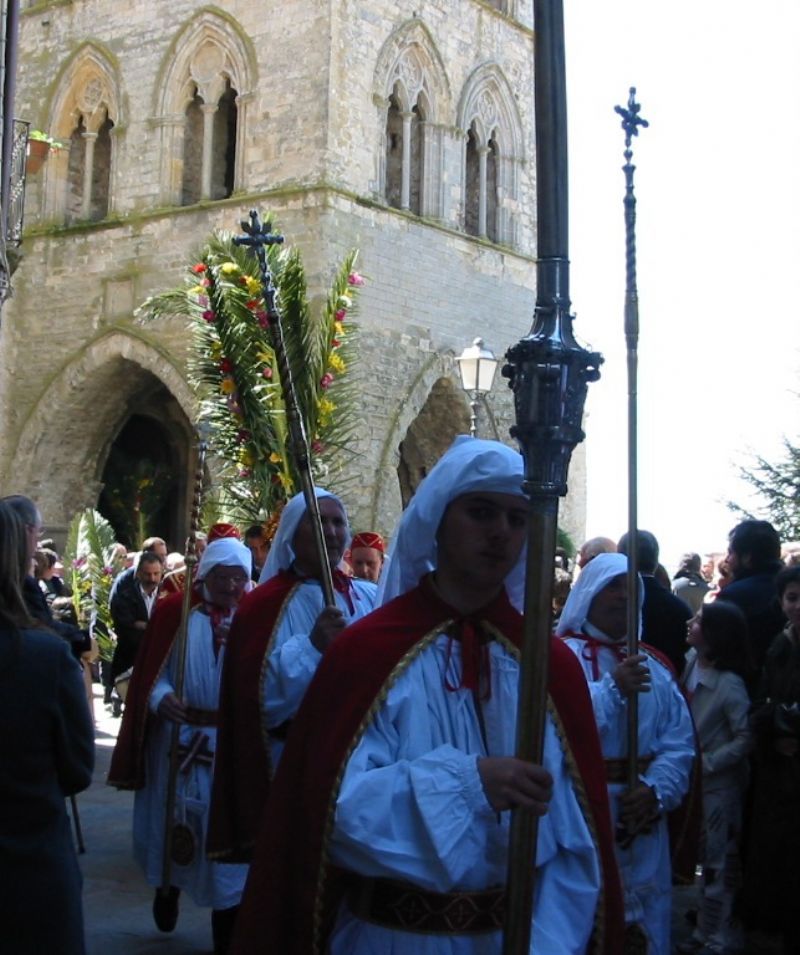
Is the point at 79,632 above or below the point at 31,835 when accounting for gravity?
above

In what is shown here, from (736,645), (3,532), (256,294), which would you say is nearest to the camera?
(3,532)

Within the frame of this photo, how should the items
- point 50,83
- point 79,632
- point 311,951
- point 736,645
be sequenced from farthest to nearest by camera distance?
point 50,83, point 79,632, point 736,645, point 311,951

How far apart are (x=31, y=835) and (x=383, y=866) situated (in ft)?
4.01

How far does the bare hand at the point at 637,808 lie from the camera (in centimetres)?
436

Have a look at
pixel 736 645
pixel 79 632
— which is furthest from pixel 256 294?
pixel 736 645

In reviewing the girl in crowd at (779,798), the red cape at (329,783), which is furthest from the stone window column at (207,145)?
the red cape at (329,783)

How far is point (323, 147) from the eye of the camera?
2025cm

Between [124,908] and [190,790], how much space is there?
1.17m

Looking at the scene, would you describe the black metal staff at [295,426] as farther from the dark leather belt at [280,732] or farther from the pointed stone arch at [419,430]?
the pointed stone arch at [419,430]

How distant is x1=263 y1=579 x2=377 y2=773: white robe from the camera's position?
4863 millimetres

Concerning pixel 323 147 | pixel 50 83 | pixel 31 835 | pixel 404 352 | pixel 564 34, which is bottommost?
pixel 31 835

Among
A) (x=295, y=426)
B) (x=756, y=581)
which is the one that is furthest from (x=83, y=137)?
(x=295, y=426)

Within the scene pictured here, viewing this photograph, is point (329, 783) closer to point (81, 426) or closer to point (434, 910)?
point (434, 910)

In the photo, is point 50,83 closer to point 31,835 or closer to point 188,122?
point 188,122
